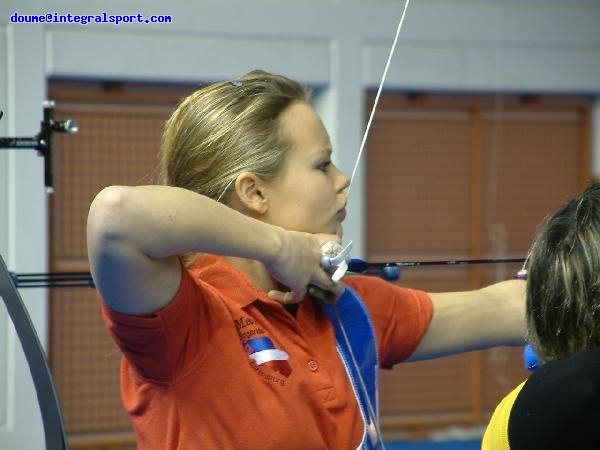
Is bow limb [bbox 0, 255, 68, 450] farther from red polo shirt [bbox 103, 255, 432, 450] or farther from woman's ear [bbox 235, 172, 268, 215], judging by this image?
woman's ear [bbox 235, 172, 268, 215]

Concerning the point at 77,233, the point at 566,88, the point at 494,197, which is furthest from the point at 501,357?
the point at 77,233

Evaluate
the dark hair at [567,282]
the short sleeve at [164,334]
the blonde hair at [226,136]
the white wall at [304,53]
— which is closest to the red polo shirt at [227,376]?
the short sleeve at [164,334]

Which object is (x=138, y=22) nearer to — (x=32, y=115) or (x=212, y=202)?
(x=32, y=115)

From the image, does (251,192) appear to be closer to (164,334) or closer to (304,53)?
(164,334)

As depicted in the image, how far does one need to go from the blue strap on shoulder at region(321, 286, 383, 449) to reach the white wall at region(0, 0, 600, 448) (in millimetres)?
A: 2798

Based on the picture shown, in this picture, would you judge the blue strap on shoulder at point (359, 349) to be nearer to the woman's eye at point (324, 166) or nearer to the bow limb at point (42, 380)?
the woman's eye at point (324, 166)

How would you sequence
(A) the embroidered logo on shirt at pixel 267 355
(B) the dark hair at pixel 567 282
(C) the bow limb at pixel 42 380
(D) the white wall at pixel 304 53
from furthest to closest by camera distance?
1. (D) the white wall at pixel 304 53
2. (C) the bow limb at pixel 42 380
3. (A) the embroidered logo on shirt at pixel 267 355
4. (B) the dark hair at pixel 567 282

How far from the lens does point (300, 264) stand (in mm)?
1321

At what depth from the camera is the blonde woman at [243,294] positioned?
1.21 meters

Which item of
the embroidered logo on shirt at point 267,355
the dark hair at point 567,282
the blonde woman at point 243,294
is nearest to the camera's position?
the dark hair at point 567,282

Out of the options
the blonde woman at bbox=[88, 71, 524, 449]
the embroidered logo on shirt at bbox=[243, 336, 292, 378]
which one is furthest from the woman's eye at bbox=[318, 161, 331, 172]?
the embroidered logo on shirt at bbox=[243, 336, 292, 378]

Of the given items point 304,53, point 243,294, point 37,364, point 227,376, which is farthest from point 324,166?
point 304,53

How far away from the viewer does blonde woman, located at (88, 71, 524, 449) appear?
47.4 inches

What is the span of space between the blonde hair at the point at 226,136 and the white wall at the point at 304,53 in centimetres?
273
